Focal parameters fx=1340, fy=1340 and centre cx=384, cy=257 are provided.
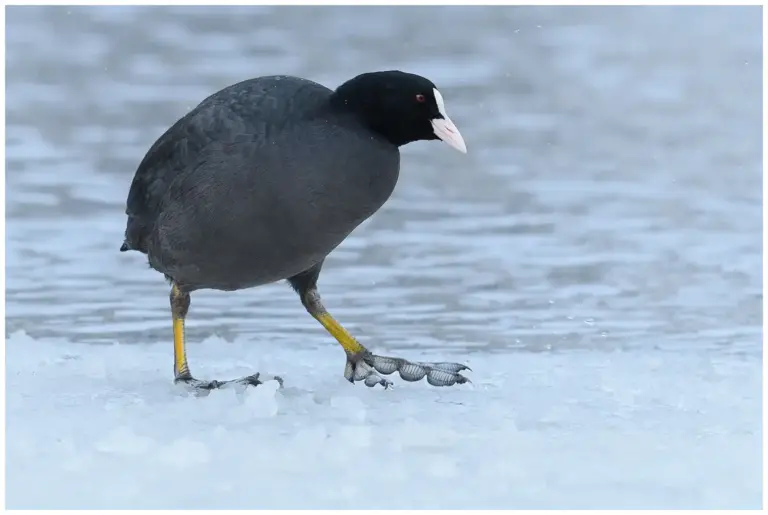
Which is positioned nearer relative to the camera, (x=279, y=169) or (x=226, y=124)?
(x=279, y=169)

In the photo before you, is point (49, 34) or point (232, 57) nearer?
point (232, 57)

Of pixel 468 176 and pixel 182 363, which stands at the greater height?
pixel 468 176

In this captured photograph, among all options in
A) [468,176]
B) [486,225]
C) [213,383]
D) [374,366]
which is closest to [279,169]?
[213,383]

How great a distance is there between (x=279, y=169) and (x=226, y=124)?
305 millimetres

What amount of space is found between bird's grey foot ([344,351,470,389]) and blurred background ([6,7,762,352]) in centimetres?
87

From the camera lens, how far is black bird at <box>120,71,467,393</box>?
450cm

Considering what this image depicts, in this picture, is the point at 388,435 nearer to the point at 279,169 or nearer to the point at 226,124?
→ the point at 279,169

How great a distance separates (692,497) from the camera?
141 inches

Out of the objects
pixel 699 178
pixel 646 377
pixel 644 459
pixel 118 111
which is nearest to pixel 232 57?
pixel 118 111

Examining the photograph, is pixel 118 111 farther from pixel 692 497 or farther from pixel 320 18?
pixel 692 497

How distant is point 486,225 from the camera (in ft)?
25.1

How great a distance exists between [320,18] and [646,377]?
924cm

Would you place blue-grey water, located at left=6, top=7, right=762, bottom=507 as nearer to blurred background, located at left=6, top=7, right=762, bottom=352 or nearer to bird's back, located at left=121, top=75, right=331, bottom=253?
blurred background, located at left=6, top=7, right=762, bottom=352

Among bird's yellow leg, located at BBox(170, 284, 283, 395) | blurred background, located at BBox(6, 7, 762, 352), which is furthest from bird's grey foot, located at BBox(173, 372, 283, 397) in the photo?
blurred background, located at BBox(6, 7, 762, 352)
